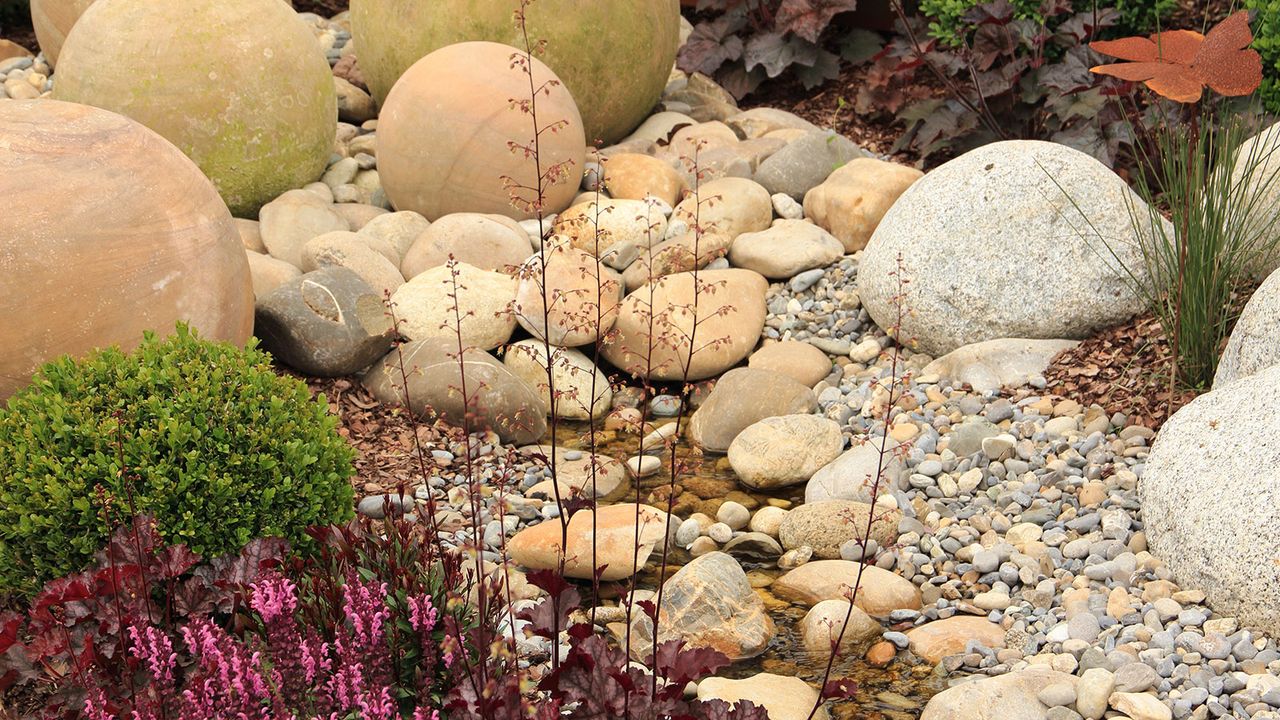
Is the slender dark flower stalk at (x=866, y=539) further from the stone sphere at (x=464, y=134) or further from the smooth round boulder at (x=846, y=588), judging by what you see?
the stone sphere at (x=464, y=134)

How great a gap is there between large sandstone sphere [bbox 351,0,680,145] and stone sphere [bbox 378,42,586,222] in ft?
2.20

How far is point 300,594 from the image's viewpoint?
127 inches

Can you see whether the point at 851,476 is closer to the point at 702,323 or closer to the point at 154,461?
the point at 702,323

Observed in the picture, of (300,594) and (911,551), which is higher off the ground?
(300,594)

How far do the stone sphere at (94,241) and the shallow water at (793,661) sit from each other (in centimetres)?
192

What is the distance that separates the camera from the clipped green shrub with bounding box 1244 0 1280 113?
19.8 ft

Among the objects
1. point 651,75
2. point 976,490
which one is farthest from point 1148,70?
point 651,75

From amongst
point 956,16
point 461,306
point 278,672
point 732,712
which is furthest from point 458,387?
point 956,16

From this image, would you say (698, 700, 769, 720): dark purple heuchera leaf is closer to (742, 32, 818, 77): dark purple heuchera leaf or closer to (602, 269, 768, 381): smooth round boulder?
(602, 269, 768, 381): smooth round boulder

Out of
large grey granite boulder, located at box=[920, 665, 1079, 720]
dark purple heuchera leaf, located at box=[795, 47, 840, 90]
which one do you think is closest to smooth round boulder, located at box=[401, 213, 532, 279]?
dark purple heuchera leaf, located at box=[795, 47, 840, 90]

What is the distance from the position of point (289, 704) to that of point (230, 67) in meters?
4.68

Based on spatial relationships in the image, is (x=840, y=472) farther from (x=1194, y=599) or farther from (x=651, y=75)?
(x=651, y=75)

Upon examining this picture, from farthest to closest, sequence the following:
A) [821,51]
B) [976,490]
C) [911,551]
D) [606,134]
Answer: [821,51] < [606,134] < [976,490] < [911,551]

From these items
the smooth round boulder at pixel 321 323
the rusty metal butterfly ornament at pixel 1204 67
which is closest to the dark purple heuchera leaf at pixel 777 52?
the smooth round boulder at pixel 321 323
